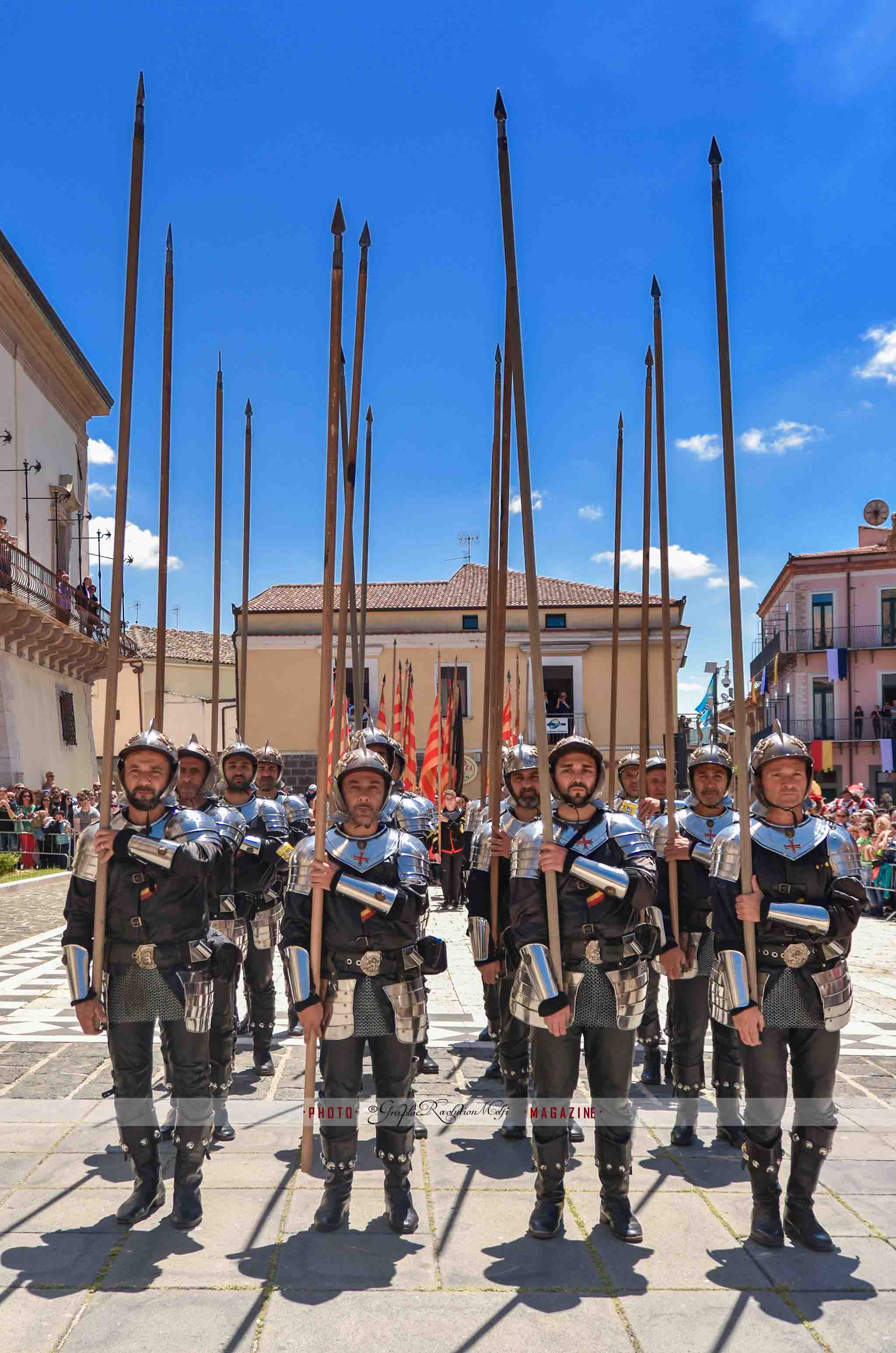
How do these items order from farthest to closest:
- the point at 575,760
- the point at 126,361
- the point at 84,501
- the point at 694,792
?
the point at 84,501 < the point at 694,792 < the point at 126,361 < the point at 575,760

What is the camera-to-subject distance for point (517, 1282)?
3979 mm

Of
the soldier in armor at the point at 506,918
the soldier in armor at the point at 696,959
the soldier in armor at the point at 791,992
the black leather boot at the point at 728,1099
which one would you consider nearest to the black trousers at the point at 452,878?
the soldier in armor at the point at 506,918

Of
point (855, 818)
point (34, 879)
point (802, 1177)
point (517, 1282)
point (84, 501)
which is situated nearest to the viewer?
point (517, 1282)

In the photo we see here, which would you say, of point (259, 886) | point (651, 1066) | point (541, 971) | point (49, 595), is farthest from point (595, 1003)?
point (49, 595)

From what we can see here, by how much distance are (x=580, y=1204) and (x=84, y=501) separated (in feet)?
101

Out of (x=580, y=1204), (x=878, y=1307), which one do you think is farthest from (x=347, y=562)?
(x=878, y=1307)

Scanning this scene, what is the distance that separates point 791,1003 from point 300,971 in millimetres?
1911

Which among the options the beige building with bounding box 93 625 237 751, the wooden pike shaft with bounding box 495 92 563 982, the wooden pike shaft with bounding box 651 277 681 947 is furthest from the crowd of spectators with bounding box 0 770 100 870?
the beige building with bounding box 93 625 237 751

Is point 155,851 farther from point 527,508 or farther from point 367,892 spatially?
point 527,508

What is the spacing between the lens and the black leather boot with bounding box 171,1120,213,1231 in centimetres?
441

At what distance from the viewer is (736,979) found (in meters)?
4.39

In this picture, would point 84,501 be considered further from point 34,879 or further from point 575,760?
point 575,760

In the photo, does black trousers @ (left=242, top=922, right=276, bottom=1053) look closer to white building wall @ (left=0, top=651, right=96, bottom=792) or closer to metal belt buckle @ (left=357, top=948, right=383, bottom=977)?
metal belt buckle @ (left=357, top=948, right=383, bottom=977)

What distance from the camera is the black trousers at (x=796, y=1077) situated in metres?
4.32
